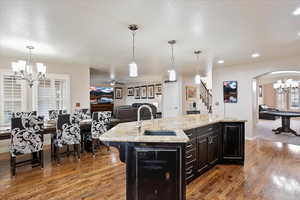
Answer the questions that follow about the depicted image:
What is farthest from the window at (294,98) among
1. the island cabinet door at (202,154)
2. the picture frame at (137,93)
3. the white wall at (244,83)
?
the island cabinet door at (202,154)

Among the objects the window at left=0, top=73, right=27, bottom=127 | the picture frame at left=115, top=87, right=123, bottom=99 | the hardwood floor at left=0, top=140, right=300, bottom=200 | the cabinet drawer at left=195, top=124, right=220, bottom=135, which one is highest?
the picture frame at left=115, top=87, right=123, bottom=99

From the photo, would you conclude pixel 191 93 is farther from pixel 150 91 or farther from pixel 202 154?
pixel 202 154

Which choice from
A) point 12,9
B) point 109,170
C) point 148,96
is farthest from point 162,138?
point 148,96

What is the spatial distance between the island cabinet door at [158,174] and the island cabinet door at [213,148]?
149 cm

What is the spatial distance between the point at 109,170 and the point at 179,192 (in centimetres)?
177

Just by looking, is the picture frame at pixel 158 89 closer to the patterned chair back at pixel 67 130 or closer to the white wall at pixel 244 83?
the white wall at pixel 244 83

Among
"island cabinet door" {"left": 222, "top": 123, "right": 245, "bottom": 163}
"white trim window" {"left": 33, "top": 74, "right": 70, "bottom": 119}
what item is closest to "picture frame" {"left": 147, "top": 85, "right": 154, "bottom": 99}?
"white trim window" {"left": 33, "top": 74, "right": 70, "bottom": 119}

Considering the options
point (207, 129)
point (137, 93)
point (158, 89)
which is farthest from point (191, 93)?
point (207, 129)

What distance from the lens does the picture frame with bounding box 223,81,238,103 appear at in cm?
595

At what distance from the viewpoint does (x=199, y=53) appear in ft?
14.1

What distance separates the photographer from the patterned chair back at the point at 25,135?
119 inches

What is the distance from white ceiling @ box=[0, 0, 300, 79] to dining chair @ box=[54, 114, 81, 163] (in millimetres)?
1555

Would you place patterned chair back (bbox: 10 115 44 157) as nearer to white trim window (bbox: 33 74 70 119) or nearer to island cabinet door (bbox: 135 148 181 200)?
white trim window (bbox: 33 74 70 119)

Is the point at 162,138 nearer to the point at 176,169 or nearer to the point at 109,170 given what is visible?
the point at 176,169
